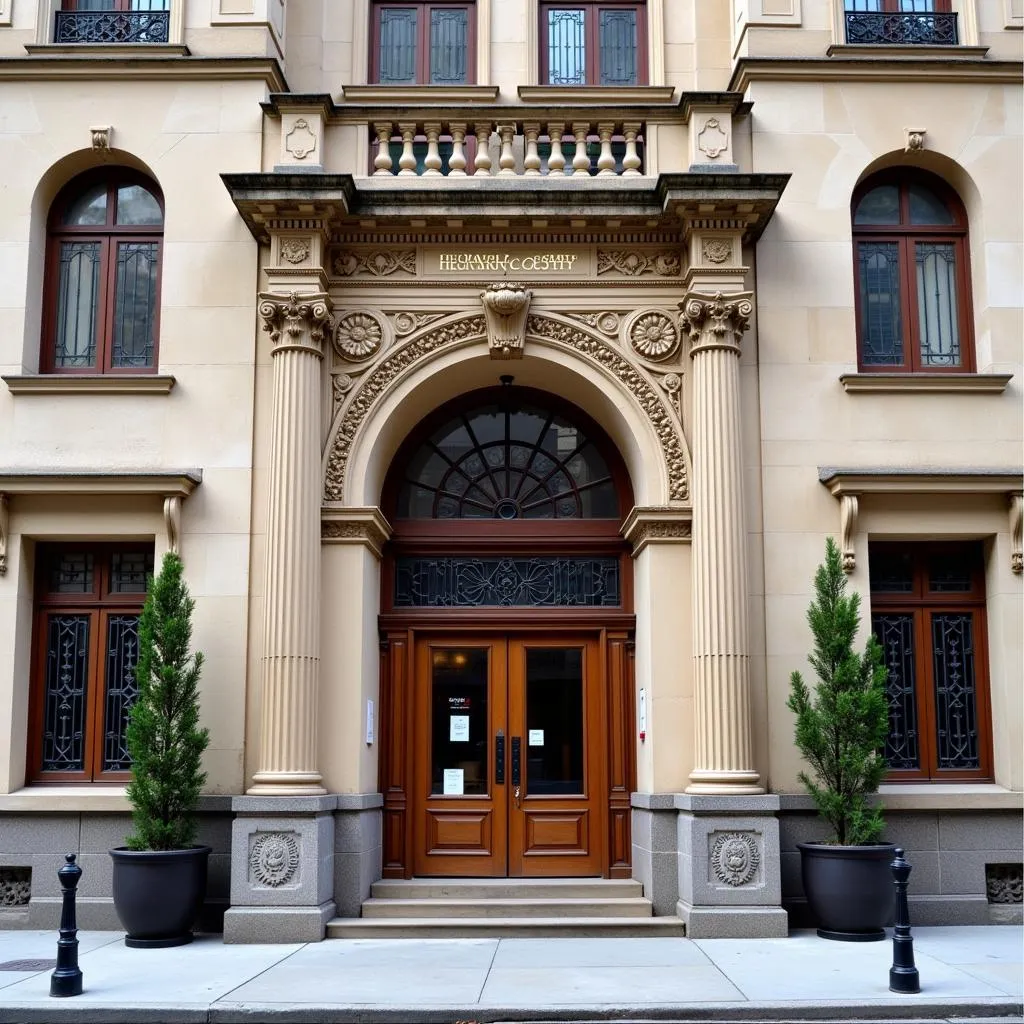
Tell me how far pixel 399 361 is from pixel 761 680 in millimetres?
5232

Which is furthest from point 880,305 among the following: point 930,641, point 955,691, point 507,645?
point 507,645

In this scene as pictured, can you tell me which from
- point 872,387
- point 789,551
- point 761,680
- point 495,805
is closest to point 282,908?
point 495,805

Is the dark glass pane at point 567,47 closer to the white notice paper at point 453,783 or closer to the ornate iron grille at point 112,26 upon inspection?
the ornate iron grille at point 112,26

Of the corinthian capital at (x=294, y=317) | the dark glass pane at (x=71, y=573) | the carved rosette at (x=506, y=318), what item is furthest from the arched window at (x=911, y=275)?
the dark glass pane at (x=71, y=573)

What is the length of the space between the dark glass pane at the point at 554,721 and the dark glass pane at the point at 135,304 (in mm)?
5617

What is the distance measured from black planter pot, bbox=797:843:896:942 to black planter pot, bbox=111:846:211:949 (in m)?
6.18

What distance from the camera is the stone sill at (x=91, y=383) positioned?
14.0 m

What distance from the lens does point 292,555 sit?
13367 millimetres

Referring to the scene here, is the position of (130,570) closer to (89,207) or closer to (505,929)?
(89,207)

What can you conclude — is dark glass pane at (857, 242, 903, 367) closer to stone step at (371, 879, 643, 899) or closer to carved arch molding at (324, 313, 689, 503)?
carved arch molding at (324, 313, 689, 503)

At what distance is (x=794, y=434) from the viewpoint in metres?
14.0

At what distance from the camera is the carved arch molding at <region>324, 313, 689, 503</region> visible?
1402 cm

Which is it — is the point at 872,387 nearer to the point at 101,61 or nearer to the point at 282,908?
the point at 282,908

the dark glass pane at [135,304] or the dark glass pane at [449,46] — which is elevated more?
the dark glass pane at [449,46]
